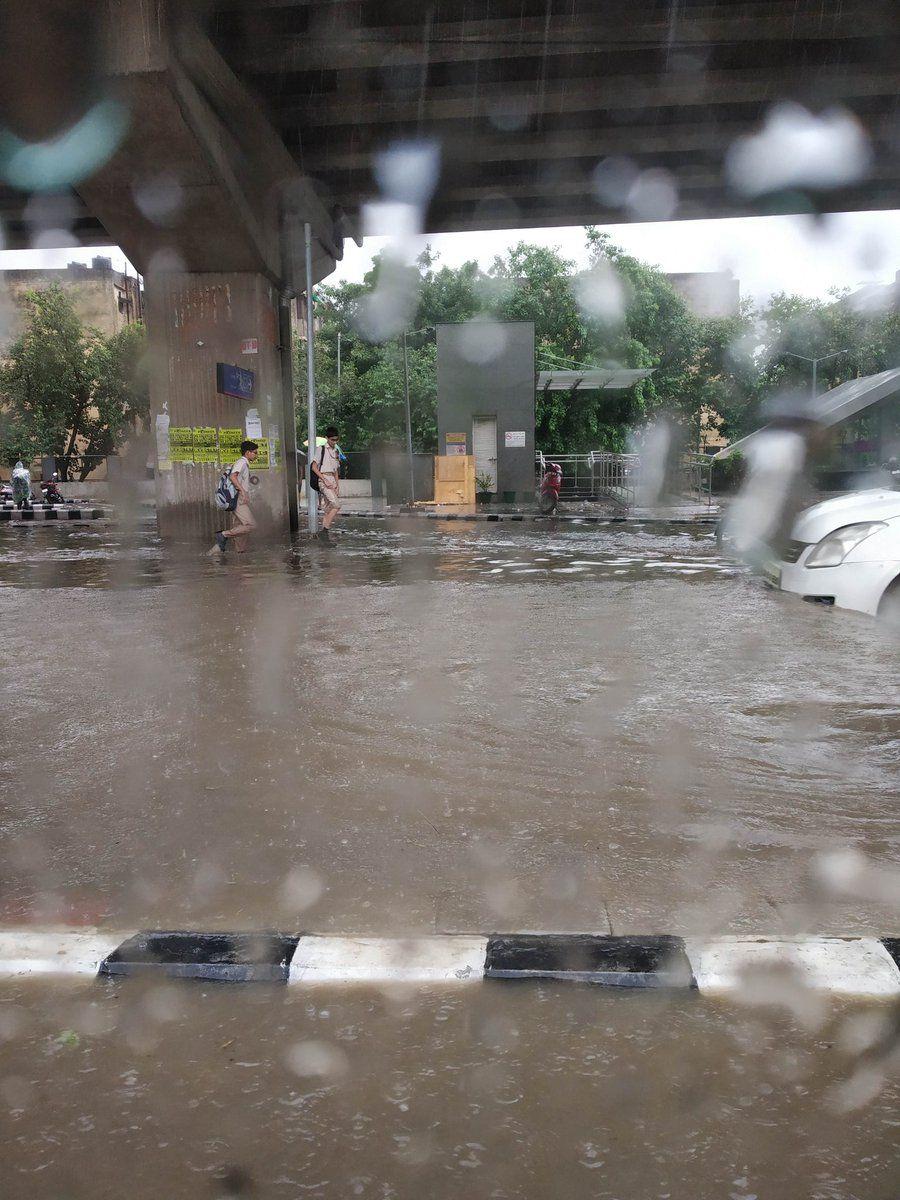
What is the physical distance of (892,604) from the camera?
7.09 meters

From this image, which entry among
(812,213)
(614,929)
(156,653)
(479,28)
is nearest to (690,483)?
(812,213)

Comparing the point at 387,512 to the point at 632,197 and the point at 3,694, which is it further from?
the point at 3,694

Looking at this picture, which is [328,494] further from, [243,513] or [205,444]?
[243,513]

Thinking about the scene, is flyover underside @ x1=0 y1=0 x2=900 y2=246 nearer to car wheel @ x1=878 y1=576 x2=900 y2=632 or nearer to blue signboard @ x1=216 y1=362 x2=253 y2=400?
blue signboard @ x1=216 y1=362 x2=253 y2=400

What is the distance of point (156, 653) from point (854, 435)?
113ft

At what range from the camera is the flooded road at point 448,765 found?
10.00 feet

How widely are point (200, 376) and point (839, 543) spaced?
11995 mm

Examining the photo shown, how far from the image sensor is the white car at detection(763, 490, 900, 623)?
709 cm

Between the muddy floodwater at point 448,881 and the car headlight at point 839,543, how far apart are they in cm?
48

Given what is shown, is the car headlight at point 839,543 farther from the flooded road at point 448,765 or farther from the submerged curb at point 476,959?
the submerged curb at point 476,959

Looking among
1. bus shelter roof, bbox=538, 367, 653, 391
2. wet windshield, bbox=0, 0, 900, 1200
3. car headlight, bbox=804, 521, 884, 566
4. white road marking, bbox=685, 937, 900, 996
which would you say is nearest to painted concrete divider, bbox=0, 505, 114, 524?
wet windshield, bbox=0, 0, 900, 1200

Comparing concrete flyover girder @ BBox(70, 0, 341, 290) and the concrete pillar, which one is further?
the concrete pillar

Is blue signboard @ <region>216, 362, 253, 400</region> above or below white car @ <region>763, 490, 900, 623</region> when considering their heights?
above

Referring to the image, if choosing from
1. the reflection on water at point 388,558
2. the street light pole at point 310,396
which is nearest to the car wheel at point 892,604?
the reflection on water at point 388,558
